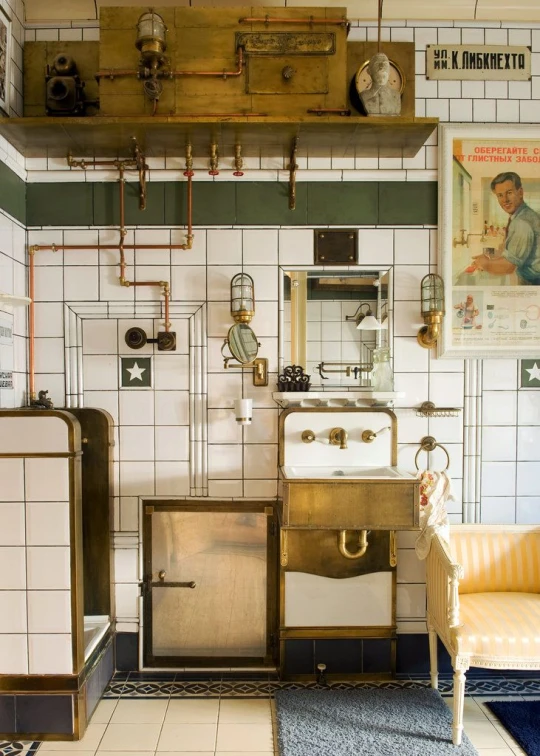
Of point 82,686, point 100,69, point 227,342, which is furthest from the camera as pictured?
point 227,342

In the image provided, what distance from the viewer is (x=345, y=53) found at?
294cm

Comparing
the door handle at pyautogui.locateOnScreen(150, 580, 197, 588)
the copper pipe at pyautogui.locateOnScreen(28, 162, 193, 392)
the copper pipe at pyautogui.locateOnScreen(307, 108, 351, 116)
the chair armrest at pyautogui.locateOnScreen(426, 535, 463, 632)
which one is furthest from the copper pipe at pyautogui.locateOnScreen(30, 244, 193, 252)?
the chair armrest at pyautogui.locateOnScreen(426, 535, 463, 632)

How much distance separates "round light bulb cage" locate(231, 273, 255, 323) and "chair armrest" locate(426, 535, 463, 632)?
1.42 meters

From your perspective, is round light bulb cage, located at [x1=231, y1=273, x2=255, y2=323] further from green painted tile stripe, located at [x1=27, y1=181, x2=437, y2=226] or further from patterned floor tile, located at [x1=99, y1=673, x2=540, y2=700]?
patterned floor tile, located at [x1=99, y1=673, x2=540, y2=700]

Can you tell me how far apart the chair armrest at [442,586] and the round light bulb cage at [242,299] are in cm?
142

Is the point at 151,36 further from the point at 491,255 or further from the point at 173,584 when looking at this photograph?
the point at 173,584

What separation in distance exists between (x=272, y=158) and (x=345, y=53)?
0.60 meters

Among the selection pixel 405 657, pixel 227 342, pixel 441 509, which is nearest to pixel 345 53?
pixel 227 342

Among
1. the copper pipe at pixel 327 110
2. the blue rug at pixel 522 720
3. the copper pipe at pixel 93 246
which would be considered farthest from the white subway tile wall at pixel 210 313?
the blue rug at pixel 522 720

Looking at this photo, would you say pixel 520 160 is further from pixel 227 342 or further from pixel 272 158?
pixel 227 342

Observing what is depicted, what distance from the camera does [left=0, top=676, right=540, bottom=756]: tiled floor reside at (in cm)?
249

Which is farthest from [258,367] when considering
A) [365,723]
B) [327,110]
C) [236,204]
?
[365,723]

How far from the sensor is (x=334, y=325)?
3160 millimetres

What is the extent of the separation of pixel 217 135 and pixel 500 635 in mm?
2591
